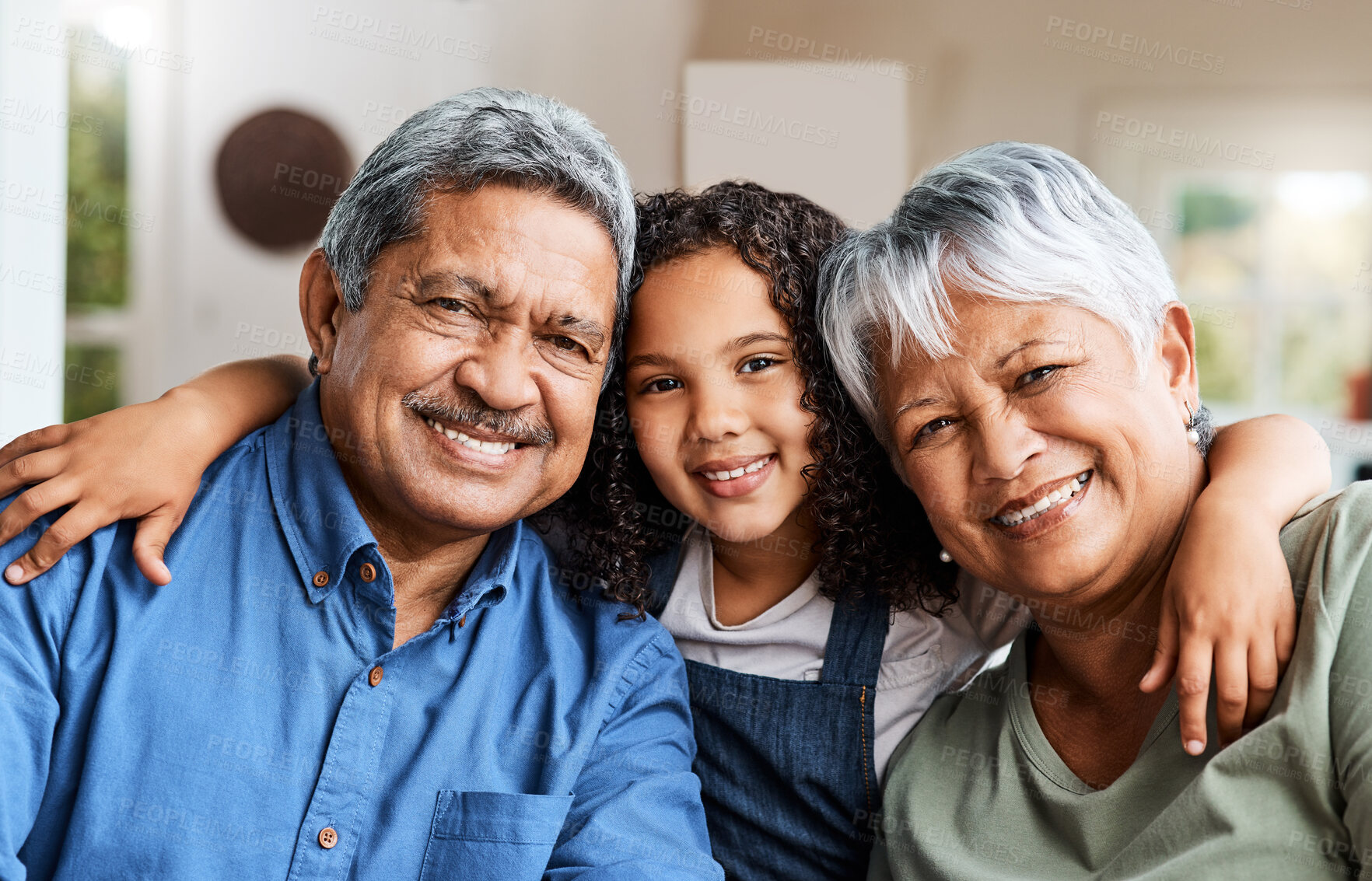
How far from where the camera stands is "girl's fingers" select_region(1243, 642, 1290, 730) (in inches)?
47.8

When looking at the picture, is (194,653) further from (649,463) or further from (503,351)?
(649,463)

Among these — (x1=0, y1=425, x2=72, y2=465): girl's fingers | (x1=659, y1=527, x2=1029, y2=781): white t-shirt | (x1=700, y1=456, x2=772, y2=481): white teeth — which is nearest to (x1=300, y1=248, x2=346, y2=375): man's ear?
(x1=0, y1=425, x2=72, y2=465): girl's fingers

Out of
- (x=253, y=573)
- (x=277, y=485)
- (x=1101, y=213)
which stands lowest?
(x=253, y=573)

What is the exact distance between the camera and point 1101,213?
1.45 m

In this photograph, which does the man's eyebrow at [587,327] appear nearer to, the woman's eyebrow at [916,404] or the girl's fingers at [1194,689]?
the woman's eyebrow at [916,404]

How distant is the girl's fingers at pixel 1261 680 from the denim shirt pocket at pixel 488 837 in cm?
88

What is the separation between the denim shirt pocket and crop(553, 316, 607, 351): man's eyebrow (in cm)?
63

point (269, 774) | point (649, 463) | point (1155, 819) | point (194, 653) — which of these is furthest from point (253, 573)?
point (1155, 819)

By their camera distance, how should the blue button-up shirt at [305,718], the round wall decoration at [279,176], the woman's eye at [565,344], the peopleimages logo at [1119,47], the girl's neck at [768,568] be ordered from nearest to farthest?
the blue button-up shirt at [305,718]
the woman's eye at [565,344]
the girl's neck at [768,568]
the round wall decoration at [279,176]
the peopleimages logo at [1119,47]

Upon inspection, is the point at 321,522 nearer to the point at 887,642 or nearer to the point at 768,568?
the point at 768,568

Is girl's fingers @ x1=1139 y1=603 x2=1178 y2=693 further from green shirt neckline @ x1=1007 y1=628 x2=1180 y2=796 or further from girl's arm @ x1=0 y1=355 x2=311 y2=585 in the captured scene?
girl's arm @ x1=0 y1=355 x2=311 y2=585

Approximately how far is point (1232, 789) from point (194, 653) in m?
1.27

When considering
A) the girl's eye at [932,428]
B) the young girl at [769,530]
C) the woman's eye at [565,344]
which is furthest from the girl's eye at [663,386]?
the girl's eye at [932,428]

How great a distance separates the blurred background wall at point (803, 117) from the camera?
14.9 ft
